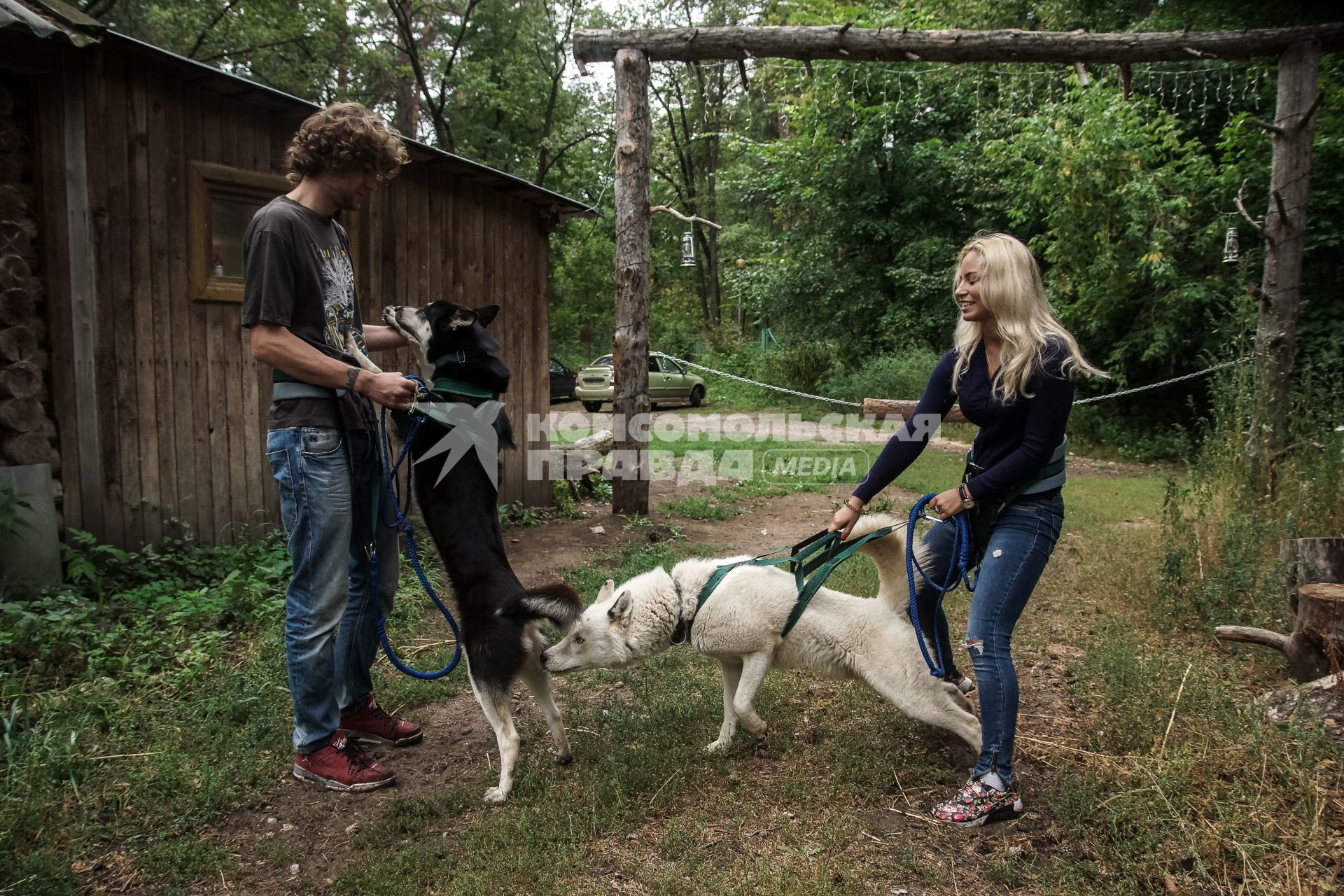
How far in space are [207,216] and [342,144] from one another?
3.56m

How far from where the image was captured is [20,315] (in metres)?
4.82

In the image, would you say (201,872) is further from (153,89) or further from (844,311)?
(844,311)

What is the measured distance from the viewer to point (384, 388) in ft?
9.48

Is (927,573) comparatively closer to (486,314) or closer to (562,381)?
(486,314)

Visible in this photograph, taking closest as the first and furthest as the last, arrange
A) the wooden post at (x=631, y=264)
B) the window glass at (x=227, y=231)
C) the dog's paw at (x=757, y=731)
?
the dog's paw at (x=757, y=731), the window glass at (x=227, y=231), the wooden post at (x=631, y=264)

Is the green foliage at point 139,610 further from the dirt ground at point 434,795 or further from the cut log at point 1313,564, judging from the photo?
the cut log at point 1313,564

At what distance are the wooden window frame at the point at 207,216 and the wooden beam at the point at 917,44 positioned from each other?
333cm

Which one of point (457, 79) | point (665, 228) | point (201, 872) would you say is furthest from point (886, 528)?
point (665, 228)

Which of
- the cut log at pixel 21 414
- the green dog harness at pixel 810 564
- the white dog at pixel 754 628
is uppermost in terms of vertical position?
the cut log at pixel 21 414

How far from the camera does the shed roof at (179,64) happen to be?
435 centimetres

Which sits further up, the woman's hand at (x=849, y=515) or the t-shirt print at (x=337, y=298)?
the t-shirt print at (x=337, y=298)

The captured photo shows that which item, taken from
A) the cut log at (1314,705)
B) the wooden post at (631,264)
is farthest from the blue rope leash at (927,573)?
the wooden post at (631,264)

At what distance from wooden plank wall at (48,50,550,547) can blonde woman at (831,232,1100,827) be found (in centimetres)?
525

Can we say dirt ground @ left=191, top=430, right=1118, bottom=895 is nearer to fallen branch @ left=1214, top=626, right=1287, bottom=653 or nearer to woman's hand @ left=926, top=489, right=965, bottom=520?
fallen branch @ left=1214, top=626, right=1287, bottom=653
